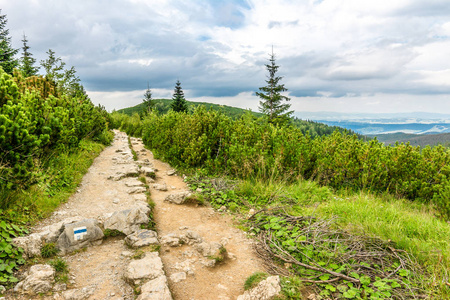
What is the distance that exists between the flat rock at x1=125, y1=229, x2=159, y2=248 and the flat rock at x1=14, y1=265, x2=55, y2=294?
46.2 inches

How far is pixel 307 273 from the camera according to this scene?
3459mm

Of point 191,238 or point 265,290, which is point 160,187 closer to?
point 191,238

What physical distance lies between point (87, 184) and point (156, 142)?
7.15m

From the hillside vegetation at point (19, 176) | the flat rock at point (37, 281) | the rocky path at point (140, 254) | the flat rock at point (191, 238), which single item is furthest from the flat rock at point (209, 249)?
the hillside vegetation at point (19, 176)

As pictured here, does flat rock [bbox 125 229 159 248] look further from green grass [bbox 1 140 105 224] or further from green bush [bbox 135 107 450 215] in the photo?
green bush [bbox 135 107 450 215]

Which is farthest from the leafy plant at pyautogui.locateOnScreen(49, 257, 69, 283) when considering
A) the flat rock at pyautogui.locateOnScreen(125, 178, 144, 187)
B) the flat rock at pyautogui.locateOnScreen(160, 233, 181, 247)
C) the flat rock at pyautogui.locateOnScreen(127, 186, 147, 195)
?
the flat rock at pyautogui.locateOnScreen(125, 178, 144, 187)

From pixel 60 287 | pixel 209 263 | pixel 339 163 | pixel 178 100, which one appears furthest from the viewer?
pixel 178 100

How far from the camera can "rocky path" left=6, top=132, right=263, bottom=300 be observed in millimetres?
3059

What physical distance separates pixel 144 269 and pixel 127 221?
1604mm

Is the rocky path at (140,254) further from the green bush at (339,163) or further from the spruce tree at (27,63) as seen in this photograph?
the spruce tree at (27,63)

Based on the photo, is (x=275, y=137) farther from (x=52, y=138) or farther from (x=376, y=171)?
(x=52, y=138)

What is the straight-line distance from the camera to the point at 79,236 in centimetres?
402

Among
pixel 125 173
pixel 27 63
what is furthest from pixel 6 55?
pixel 125 173

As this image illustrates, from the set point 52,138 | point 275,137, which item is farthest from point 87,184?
point 275,137
